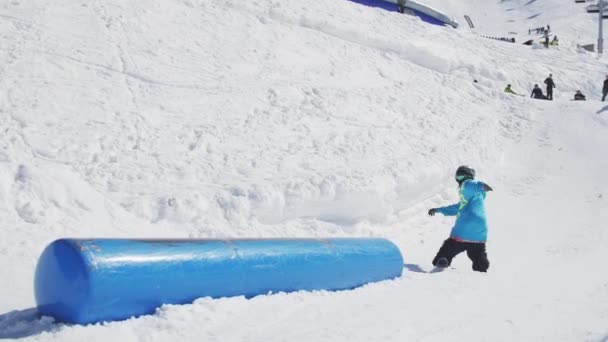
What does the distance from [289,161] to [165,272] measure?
4967 millimetres

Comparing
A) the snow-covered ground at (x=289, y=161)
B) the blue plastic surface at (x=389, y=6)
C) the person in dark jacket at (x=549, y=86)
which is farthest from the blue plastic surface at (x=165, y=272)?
the blue plastic surface at (x=389, y=6)

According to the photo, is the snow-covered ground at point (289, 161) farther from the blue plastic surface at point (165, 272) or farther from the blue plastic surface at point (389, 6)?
the blue plastic surface at point (389, 6)

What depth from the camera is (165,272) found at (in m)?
4.21

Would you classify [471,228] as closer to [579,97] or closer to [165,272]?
[165,272]

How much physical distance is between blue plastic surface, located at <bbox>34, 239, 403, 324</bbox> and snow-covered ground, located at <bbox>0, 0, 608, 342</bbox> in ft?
0.41

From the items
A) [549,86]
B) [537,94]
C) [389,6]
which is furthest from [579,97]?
[389,6]

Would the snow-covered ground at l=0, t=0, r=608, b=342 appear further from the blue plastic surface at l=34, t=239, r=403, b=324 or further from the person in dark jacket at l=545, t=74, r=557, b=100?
the person in dark jacket at l=545, t=74, r=557, b=100

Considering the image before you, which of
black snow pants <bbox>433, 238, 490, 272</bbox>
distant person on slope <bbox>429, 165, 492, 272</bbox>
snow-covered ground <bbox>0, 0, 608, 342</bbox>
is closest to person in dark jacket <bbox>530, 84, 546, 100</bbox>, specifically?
snow-covered ground <bbox>0, 0, 608, 342</bbox>

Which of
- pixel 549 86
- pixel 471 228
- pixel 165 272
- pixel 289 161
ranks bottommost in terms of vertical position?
pixel 165 272

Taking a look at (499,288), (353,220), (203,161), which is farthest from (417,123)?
(499,288)

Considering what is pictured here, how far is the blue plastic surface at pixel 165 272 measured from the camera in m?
3.84

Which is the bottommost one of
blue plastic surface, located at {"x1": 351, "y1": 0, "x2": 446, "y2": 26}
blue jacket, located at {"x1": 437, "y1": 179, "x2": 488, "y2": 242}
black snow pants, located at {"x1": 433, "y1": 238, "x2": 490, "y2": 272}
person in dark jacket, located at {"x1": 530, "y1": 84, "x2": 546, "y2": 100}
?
black snow pants, located at {"x1": 433, "y1": 238, "x2": 490, "y2": 272}

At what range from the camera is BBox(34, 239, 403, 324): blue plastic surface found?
3.84 metres

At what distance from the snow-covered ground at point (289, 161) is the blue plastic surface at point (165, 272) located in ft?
0.41
